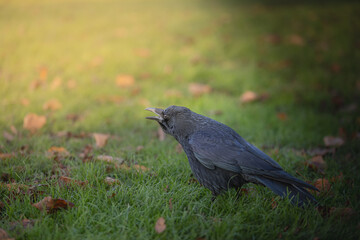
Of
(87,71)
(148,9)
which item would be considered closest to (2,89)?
(87,71)

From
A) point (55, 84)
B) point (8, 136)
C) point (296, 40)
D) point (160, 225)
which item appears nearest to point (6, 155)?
point (8, 136)

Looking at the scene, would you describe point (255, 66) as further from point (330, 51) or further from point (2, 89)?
point (2, 89)

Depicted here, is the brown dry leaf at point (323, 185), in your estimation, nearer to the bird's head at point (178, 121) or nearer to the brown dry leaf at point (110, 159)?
the bird's head at point (178, 121)

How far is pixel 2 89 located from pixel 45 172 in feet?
9.99

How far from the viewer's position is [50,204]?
2312 mm

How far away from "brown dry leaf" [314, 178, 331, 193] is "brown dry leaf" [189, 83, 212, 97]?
9.63ft

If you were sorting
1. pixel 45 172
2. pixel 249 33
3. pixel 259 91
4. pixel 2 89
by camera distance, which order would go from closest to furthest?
pixel 45 172
pixel 2 89
pixel 259 91
pixel 249 33

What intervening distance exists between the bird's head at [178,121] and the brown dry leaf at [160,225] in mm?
896

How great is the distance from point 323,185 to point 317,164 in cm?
58

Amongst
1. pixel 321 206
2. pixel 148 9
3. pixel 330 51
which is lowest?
pixel 321 206

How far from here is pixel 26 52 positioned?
6617 millimetres

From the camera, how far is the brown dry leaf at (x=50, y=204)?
231cm

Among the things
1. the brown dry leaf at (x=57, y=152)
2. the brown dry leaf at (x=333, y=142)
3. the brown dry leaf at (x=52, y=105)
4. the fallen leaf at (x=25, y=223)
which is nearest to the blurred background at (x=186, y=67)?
the brown dry leaf at (x=52, y=105)

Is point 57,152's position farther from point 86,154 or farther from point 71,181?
point 71,181
